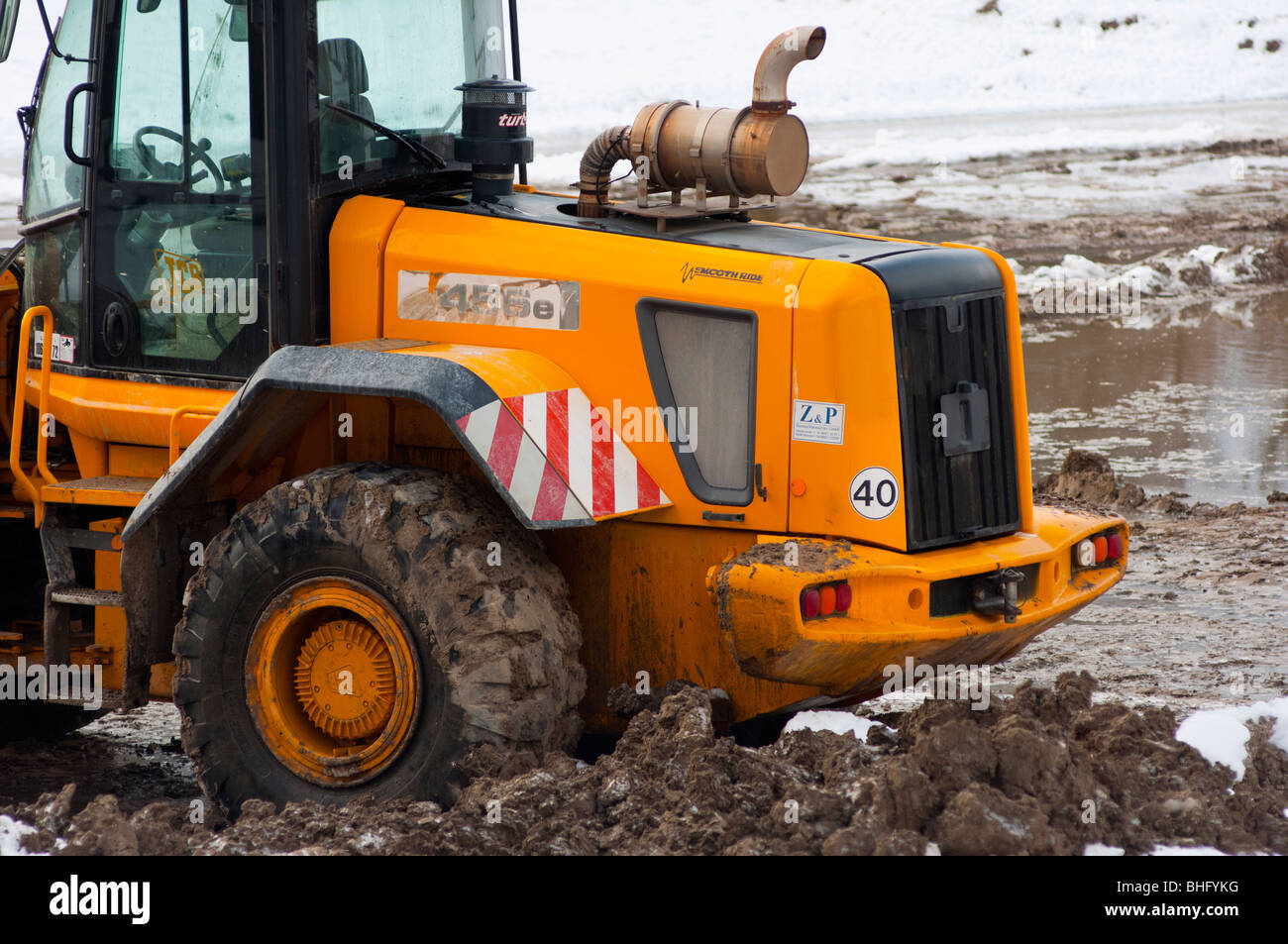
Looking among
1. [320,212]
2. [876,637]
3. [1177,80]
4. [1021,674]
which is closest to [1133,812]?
[876,637]

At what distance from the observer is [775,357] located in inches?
190

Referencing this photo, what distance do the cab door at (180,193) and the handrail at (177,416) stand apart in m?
0.13

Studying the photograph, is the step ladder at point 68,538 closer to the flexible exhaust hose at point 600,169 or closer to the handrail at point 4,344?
the handrail at point 4,344

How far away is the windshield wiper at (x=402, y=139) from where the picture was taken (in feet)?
17.6

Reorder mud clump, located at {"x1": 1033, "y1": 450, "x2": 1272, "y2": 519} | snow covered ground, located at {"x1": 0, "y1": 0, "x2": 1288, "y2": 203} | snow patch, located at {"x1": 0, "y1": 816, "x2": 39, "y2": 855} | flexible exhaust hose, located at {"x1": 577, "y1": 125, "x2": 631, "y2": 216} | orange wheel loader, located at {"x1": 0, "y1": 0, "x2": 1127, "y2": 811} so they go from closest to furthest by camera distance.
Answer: snow patch, located at {"x1": 0, "y1": 816, "x2": 39, "y2": 855}
orange wheel loader, located at {"x1": 0, "y1": 0, "x2": 1127, "y2": 811}
flexible exhaust hose, located at {"x1": 577, "y1": 125, "x2": 631, "y2": 216}
mud clump, located at {"x1": 1033, "y1": 450, "x2": 1272, "y2": 519}
snow covered ground, located at {"x1": 0, "y1": 0, "x2": 1288, "y2": 203}

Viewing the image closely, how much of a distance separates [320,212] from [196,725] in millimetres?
1716

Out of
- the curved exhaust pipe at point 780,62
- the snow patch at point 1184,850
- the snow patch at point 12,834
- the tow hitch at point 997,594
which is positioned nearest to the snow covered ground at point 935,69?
the curved exhaust pipe at point 780,62

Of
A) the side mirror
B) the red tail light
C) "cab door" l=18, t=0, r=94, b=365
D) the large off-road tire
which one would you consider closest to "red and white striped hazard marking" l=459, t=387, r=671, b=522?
the large off-road tire

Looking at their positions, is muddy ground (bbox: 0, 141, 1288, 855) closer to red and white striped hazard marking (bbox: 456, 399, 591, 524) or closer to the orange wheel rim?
the orange wheel rim

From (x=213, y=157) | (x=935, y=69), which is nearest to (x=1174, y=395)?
(x=213, y=157)

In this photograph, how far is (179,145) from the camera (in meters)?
5.40

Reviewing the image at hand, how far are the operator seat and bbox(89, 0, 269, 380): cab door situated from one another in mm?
214

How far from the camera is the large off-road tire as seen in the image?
15.3ft
